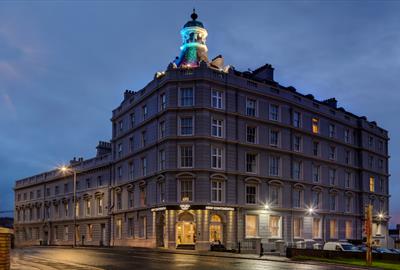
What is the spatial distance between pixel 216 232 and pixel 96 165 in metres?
29.0

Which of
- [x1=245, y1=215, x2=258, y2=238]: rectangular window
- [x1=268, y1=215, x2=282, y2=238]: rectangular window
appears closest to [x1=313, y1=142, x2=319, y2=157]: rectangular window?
[x1=268, y1=215, x2=282, y2=238]: rectangular window

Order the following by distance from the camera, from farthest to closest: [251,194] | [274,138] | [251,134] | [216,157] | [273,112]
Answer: [273,112]
[274,138]
[251,134]
[251,194]
[216,157]

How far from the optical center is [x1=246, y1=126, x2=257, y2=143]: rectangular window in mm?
58531

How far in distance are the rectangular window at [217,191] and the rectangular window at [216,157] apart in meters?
1.64

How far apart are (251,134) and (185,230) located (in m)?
13.1

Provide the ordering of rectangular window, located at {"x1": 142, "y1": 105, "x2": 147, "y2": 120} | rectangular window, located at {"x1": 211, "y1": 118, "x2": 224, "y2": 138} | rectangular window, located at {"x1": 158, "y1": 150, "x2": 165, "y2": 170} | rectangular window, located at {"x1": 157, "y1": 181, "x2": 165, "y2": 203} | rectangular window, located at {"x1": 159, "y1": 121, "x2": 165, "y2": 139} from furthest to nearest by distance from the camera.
Result: rectangular window, located at {"x1": 142, "y1": 105, "x2": 147, "y2": 120} → rectangular window, located at {"x1": 159, "y1": 121, "x2": 165, "y2": 139} → rectangular window, located at {"x1": 158, "y1": 150, "x2": 165, "y2": 170} → rectangular window, located at {"x1": 211, "y1": 118, "x2": 224, "y2": 138} → rectangular window, located at {"x1": 157, "y1": 181, "x2": 165, "y2": 203}

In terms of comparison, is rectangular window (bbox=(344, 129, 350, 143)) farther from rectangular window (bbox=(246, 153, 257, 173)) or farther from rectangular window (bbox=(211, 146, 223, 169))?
rectangular window (bbox=(211, 146, 223, 169))

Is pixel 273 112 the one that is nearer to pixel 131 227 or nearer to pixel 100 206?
pixel 131 227

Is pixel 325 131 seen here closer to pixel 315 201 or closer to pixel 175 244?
pixel 315 201

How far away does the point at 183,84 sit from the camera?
5494cm

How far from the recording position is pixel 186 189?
53.4 m

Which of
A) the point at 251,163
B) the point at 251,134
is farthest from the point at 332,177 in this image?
the point at 251,134

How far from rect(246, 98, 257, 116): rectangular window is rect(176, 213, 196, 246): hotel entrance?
1351cm

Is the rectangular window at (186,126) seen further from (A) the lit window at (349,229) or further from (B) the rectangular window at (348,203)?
(A) the lit window at (349,229)
